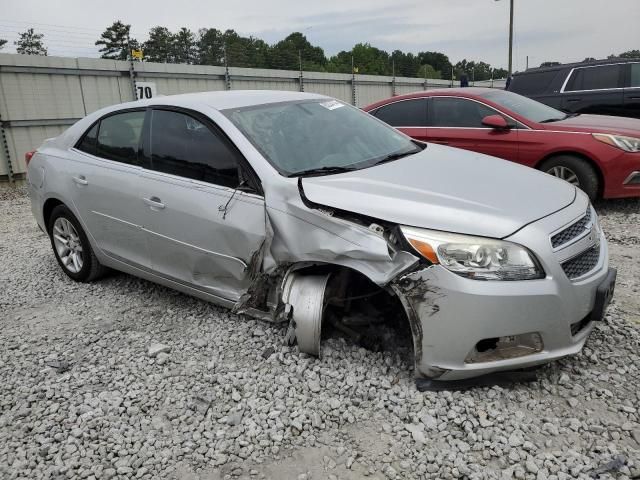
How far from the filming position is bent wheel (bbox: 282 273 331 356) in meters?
2.99

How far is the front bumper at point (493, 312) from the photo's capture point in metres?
2.47

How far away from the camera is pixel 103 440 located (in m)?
2.58

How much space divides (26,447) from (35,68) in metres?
10.4

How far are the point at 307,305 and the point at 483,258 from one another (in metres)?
1.01

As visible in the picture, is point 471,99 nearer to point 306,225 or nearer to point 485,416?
point 306,225

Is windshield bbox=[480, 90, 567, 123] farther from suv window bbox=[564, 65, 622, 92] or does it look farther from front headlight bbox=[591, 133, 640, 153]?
suv window bbox=[564, 65, 622, 92]

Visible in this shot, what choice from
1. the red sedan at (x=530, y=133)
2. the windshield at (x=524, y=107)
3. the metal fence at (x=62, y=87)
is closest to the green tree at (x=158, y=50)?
the metal fence at (x=62, y=87)

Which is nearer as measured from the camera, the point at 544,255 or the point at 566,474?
the point at 566,474

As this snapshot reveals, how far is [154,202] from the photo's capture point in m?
3.62

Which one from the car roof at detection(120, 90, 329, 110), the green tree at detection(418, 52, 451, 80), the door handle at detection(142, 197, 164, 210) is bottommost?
the door handle at detection(142, 197, 164, 210)

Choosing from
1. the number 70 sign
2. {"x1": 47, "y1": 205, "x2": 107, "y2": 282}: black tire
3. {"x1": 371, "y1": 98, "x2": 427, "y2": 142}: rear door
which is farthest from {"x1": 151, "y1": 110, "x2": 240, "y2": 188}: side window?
the number 70 sign

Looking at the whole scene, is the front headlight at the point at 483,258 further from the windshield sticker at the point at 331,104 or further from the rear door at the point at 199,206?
the windshield sticker at the point at 331,104

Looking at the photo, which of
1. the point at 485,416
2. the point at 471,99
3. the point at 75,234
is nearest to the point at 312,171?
the point at 485,416

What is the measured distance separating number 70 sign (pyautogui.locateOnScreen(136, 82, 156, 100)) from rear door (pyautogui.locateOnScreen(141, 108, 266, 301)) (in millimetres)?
8614
